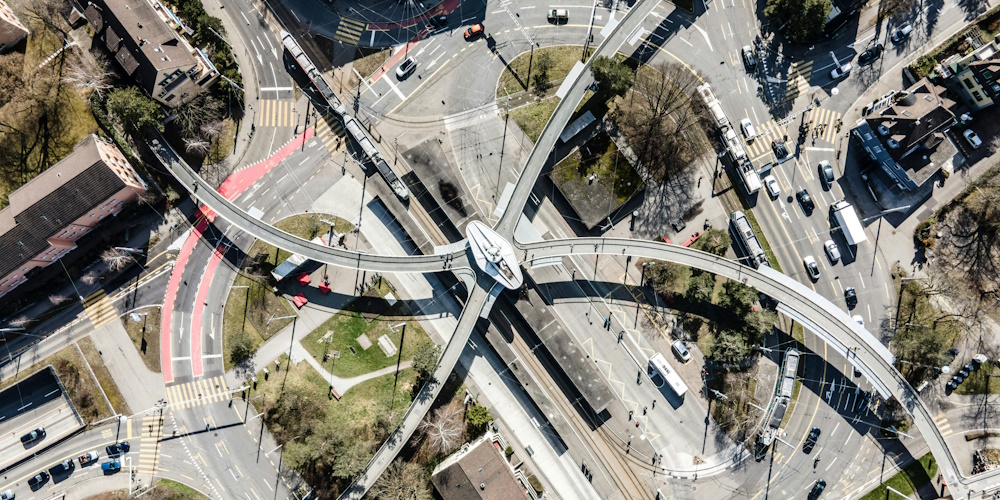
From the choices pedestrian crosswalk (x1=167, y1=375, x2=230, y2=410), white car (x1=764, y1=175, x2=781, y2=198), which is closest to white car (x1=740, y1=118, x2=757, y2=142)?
white car (x1=764, y1=175, x2=781, y2=198)

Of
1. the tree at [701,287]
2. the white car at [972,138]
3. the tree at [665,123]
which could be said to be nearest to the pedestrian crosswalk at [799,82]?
the tree at [665,123]

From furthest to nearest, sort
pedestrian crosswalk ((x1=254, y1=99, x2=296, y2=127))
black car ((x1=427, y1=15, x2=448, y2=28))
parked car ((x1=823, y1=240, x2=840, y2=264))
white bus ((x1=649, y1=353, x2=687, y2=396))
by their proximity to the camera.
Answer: black car ((x1=427, y1=15, x2=448, y2=28)) < pedestrian crosswalk ((x1=254, y1=99, x2=296, y2=127)) < parked car ((x1=823, y1=240, x2=840, y2=264)) < white bus ((x1=649, y1=353, x2=687, y2=396))

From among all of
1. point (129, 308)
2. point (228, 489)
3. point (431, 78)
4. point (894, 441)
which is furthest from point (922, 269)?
point (129, 308)

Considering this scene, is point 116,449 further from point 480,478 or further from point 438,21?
point 438,21

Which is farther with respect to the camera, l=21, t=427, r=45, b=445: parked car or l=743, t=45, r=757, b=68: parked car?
l=743, t=45, r=757, b=68: parked car

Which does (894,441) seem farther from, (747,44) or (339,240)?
(339,240)

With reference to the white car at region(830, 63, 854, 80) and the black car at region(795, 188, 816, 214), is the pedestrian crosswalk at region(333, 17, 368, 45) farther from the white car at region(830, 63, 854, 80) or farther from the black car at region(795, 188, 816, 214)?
the white car at region(830, 63, 854, 80)
